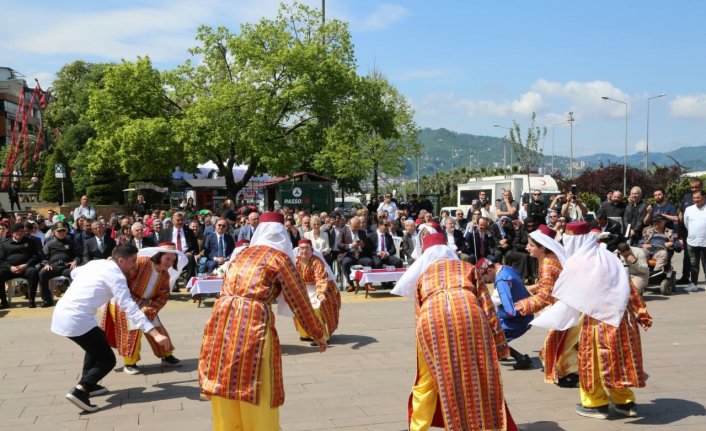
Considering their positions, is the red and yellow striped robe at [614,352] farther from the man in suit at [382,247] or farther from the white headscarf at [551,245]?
the man in suit at [382,247]

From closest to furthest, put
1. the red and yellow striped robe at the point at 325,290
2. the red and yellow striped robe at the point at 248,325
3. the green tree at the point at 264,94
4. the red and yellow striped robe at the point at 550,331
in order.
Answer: the red and yellow striped robe at the point at 248,325 → the red and yellow striped robe at the point at 550,331 → the red and yellow striped robe at the point at 325,290 → the green tree at the point at 264,94

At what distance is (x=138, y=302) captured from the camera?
23.7 feet

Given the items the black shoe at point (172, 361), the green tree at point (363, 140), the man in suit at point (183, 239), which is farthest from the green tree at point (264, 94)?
the black shoe at point (172, 361)

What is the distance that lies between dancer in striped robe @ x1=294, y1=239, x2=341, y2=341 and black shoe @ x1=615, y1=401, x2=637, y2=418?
3847mm

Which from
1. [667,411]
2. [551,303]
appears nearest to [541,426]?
[551,303]

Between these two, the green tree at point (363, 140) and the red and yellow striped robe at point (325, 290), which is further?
the green tree at point (363, 140)

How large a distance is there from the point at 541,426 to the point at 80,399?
13.2 feet

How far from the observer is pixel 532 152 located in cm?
5334

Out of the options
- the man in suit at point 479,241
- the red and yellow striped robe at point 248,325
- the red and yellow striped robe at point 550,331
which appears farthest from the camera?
the man in suit at point 479,241

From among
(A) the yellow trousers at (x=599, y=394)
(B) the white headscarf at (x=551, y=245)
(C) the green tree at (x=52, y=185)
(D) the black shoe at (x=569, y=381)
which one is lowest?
(D) the black shoe at (x=569, y=381)

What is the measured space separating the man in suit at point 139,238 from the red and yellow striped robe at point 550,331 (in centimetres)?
861

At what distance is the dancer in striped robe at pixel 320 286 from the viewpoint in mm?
8727

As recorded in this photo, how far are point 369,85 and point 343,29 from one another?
2.91m

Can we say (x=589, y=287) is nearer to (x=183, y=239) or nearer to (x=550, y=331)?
(x=550, y=331)
